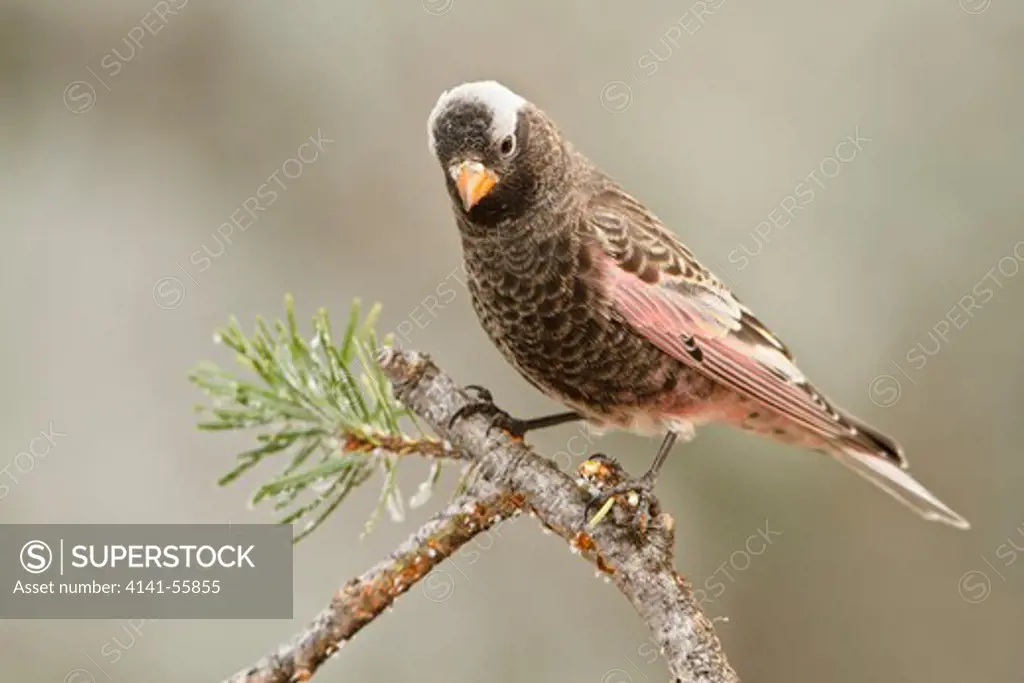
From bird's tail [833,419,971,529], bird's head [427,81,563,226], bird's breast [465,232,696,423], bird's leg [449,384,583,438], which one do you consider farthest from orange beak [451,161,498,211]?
bird's tail [833,419,971,529]

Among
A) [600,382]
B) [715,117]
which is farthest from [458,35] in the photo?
[600,382]

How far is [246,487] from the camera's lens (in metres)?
2.81

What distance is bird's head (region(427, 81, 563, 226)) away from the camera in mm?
1841

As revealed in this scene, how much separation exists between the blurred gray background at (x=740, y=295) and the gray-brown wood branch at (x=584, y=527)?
143cm

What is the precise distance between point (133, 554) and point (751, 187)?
177 cm

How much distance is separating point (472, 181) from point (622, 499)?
2.42 feet

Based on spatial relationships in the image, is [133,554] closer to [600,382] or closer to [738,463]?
[600,382]

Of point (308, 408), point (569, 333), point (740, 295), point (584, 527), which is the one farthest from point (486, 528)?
point (740, 295)

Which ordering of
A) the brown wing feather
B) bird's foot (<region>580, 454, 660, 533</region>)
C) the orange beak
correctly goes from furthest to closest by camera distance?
1. the brown wing feather
2. the orange beak
3. bird's foot (<region>580, 454, 660, 533</region>)

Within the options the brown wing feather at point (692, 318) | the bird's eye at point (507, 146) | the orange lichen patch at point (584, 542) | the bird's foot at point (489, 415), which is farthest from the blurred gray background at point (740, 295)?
the orange lichen patch at point (584, 542)

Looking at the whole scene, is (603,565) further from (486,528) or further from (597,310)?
(597,310)

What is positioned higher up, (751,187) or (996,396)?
(751,187)

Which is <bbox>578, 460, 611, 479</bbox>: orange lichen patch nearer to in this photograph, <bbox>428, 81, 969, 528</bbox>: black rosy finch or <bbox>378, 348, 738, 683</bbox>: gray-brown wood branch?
<bbox>378, 348, 738, 683</bbox>: gray-brown wood branch

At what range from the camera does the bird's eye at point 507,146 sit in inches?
74.7
